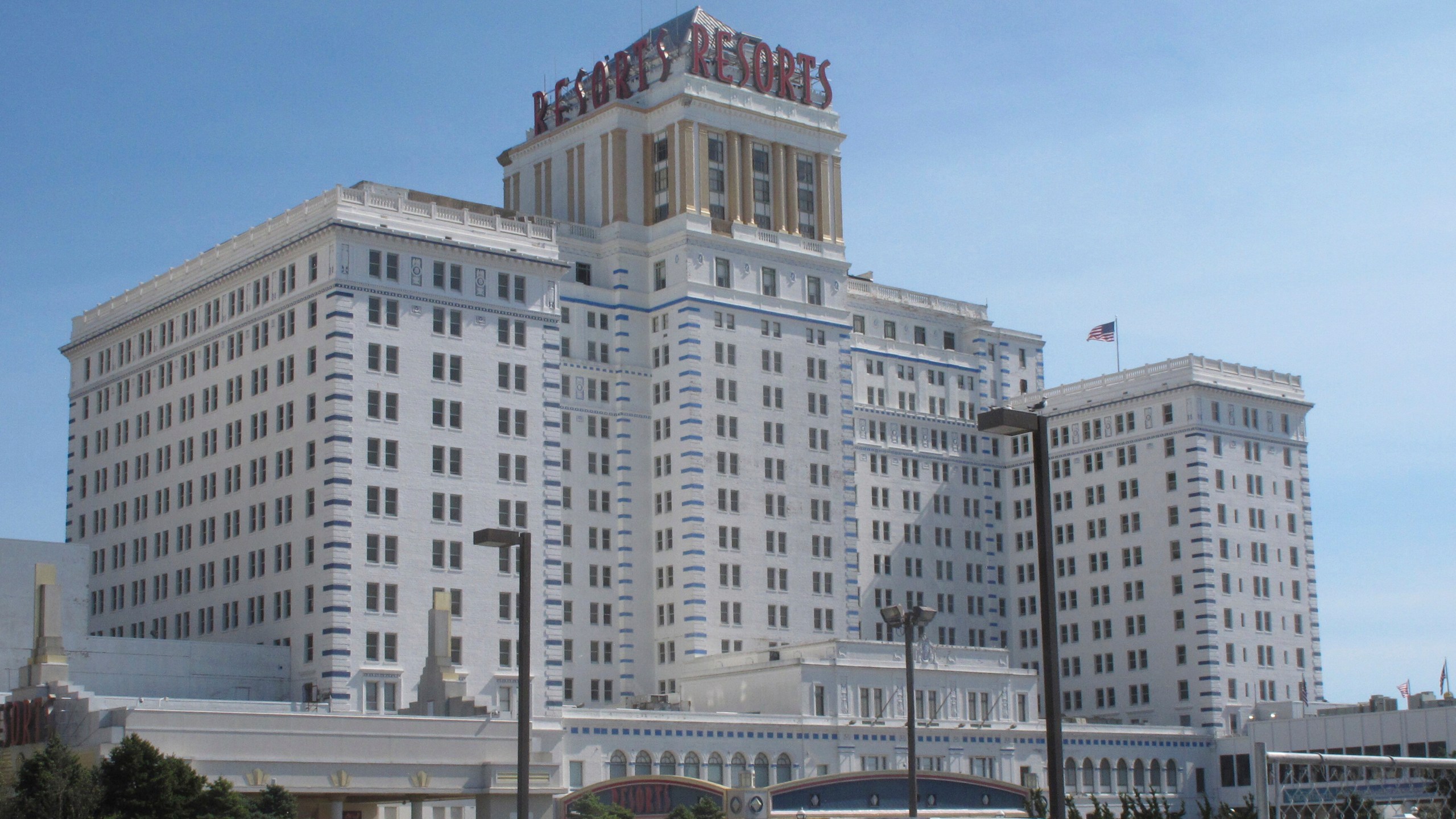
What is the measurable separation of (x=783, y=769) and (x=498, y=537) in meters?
73.9

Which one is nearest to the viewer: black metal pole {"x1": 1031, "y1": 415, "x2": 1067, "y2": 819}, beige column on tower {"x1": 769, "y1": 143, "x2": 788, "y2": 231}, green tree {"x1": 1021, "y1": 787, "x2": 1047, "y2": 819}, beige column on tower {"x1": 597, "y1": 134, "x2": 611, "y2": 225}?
black metal pole {"x1": 1031, "y1": 415, "x2": 1067, "y2": 819}

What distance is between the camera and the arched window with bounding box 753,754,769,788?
12100 centimetres

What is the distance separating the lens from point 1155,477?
156 m

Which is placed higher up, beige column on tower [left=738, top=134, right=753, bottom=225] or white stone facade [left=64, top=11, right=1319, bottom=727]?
beige column on tower [left=738, top=134, right=753, bottom=225]

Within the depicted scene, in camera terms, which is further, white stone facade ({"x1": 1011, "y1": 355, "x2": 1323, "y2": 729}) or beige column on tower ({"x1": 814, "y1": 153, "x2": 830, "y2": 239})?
white stone facade ({"x1": 1011, "y1": 355, "x2": 1323, "y2": 729})

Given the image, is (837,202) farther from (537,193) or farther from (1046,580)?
(1046,580)

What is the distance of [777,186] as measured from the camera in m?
144

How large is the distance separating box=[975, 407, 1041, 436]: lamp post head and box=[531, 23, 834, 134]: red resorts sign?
105m

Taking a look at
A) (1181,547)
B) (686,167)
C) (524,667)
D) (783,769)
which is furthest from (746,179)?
(524,667)

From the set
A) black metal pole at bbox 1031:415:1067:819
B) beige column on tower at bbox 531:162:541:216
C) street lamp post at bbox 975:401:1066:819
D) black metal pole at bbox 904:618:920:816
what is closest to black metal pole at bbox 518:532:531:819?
street lamp post at bbox 975:401:1066:819

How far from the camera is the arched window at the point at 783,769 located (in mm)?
121875

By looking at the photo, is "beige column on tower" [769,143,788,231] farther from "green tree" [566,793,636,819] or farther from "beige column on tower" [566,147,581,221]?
"green tree" [566,793,636,819]

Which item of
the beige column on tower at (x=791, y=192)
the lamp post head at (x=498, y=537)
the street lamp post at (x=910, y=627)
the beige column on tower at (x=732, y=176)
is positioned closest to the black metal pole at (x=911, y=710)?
the street lamp post at (x=910, y=627)

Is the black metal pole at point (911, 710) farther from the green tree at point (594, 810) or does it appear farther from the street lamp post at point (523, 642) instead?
the green tree at point (594, 810)
